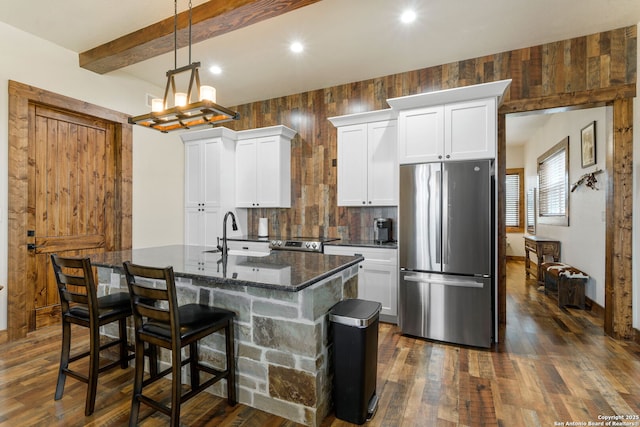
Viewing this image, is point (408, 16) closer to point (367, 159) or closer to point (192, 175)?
point (367, 159)

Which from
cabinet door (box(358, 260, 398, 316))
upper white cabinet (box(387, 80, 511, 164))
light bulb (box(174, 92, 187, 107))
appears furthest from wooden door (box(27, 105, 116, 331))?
upper white cabinet (box(387, 80, 511, 164))

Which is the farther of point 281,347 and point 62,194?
point 62,194

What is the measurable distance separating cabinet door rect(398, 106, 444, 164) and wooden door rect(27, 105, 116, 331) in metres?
3.58

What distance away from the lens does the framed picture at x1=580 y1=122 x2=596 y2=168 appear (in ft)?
13.0

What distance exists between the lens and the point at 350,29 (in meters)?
3.07

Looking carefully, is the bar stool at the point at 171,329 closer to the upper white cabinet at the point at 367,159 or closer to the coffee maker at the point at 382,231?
the coffee maker at the point at 382,231

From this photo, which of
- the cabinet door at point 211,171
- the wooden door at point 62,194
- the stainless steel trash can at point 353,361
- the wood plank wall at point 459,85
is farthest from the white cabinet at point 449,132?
the wooden door at point 62,194

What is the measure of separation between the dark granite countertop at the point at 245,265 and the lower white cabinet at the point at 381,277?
4.11 feet

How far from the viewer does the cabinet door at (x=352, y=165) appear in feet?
13.1

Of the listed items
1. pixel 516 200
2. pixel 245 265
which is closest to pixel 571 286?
pixel 245 265

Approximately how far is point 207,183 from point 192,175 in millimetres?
342

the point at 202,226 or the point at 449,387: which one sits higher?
the point at 202,226

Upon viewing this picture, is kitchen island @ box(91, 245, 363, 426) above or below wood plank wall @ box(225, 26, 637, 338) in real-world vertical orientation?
→ below

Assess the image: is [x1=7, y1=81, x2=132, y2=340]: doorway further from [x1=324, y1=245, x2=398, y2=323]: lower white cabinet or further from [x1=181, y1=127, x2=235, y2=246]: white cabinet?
[x1=324, y1=245, x2=398, y2=323]: lower white cabinet
